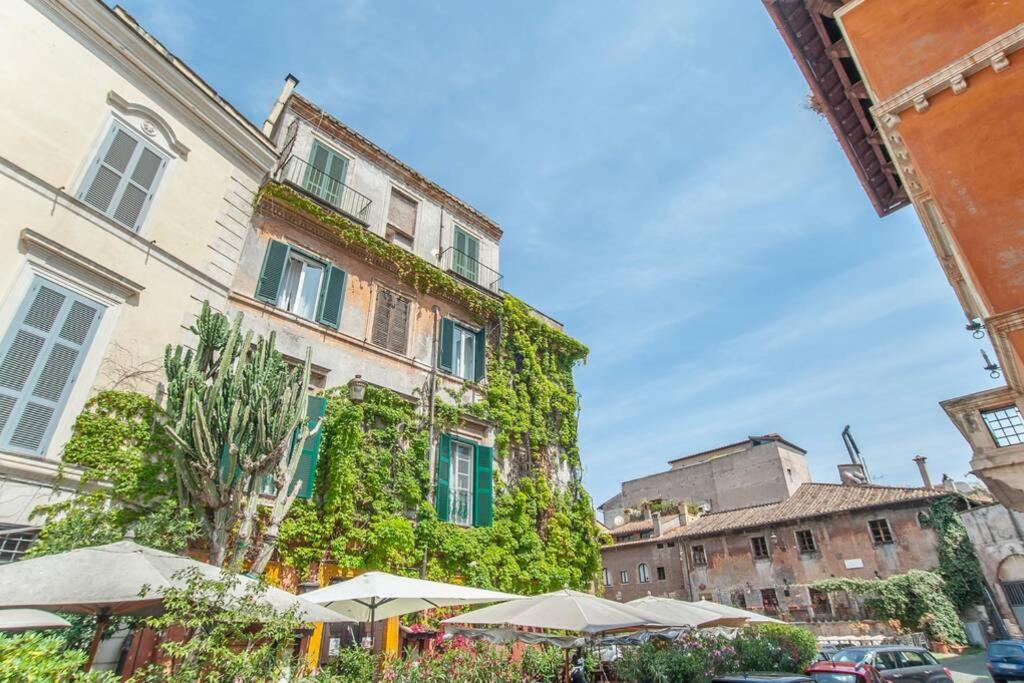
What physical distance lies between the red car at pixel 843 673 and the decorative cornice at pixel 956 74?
984 cm

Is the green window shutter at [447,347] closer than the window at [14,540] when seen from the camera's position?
No

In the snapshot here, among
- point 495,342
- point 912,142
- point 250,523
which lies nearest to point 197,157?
point 250,523

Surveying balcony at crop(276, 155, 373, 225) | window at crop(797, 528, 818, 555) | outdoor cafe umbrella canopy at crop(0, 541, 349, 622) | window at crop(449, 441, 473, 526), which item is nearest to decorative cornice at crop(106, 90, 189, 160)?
balcony at crop(276, 155, 373, 225)

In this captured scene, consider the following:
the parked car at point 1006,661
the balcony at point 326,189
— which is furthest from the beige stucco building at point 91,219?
the parked car at point 1006,661

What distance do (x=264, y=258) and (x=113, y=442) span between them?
4907 mm

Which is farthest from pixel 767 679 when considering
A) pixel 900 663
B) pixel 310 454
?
pixel 900 663

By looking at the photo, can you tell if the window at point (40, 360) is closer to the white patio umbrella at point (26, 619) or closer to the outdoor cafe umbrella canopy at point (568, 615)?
the white patio umbrella at point (26, 619)

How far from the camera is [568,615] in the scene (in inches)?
300

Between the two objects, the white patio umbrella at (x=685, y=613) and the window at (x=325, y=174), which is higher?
the window at (x=325, y=174)

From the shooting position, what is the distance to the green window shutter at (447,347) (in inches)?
535

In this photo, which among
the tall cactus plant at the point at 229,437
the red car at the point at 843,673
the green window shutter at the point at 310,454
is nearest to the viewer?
the tall cactus plant at the point at 229,437

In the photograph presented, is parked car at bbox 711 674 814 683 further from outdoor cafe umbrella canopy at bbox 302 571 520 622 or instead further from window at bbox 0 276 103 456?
window at bbox 0 276 103 456

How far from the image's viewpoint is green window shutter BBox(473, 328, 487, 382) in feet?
47.2

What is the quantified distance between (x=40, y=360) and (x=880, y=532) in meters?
30.4
